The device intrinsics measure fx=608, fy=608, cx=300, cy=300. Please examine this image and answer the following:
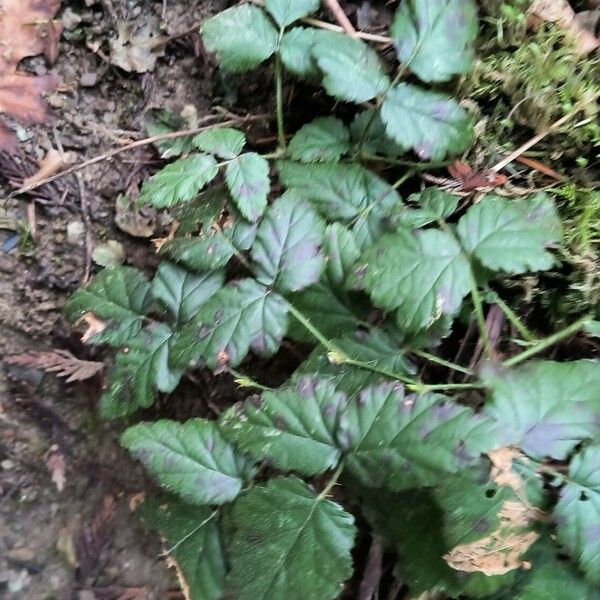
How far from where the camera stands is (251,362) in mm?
1420

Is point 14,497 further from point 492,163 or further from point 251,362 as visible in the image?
point 492,163

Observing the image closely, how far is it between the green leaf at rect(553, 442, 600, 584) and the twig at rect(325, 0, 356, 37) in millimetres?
944

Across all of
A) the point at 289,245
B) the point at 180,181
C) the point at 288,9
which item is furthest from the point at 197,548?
the point at 288,9

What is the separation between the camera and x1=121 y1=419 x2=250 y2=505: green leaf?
1191 millimetres

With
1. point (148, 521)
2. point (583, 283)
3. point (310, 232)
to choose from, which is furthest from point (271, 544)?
point (583, 283)

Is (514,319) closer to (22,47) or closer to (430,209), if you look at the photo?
(430,209)

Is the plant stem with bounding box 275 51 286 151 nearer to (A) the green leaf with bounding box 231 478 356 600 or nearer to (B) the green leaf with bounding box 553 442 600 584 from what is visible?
(A) the green leaf with bounding box 231 478 356 600

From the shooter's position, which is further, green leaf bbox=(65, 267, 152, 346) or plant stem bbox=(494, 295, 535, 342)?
green leaf bbox=(65, 267, 152, 346)

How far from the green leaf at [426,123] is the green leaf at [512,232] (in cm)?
14

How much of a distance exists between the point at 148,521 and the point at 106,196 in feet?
2.55

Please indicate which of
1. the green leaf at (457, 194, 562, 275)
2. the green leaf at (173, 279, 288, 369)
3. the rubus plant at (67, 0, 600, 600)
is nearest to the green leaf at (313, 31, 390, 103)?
the rubus plant at (67, 0, 600, 600)

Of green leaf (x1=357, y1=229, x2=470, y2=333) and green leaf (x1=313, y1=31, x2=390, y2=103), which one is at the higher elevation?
green leaf (x1=313, y1=31, x2=390, y2=103)

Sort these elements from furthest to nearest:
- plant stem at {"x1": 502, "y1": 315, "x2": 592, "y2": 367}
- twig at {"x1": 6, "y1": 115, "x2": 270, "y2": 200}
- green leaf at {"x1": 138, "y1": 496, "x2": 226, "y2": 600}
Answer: twig at {"x1": 6, "y1": 115, "x2": 270, "y2": 200} → green leaf at {"x1": 138, "y1": 496, "x2": 226, "y2": 600} → plant stem at {"x1": 502, "y1": 315, "x2": 592, "y2": 367}

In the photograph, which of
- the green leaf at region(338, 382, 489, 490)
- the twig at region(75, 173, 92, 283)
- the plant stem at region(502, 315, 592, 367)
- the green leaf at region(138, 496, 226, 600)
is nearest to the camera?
the green leaf at region(338, 382, 489, 490)
